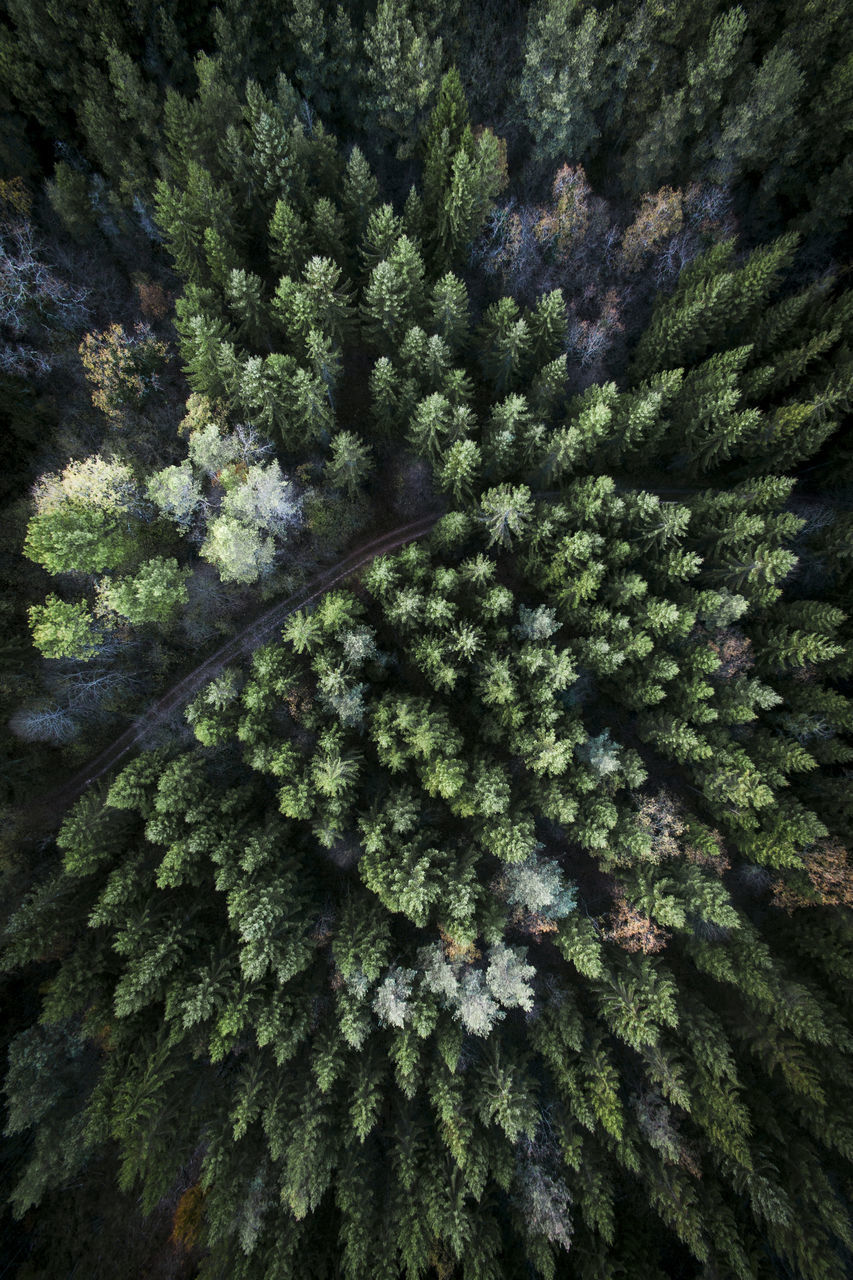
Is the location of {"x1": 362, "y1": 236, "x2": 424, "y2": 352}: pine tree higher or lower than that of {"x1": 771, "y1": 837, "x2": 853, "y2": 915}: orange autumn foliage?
higher

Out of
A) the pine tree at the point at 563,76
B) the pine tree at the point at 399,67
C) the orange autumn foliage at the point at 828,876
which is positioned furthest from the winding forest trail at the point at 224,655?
the orange autumn foliage at the point at 828,876

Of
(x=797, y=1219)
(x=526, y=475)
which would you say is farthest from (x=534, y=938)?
(x=526, y=475)

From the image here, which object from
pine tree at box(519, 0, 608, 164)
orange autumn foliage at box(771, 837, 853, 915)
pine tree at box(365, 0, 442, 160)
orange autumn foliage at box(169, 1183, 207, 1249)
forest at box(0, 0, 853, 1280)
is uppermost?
pine tree at box(365, 0, 442, 160)

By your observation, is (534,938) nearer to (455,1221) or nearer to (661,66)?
(455,1221)

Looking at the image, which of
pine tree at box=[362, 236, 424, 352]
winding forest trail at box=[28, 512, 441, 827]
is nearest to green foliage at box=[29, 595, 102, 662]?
winding forest trail at box=[28, 512, 441, 827]

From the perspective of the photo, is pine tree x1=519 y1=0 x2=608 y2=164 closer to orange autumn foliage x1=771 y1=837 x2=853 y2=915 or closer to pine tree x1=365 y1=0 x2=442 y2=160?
pine tree x1=365 y1=0 x2=442 y2=160

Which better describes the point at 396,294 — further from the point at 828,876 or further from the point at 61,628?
the point at 828,876
